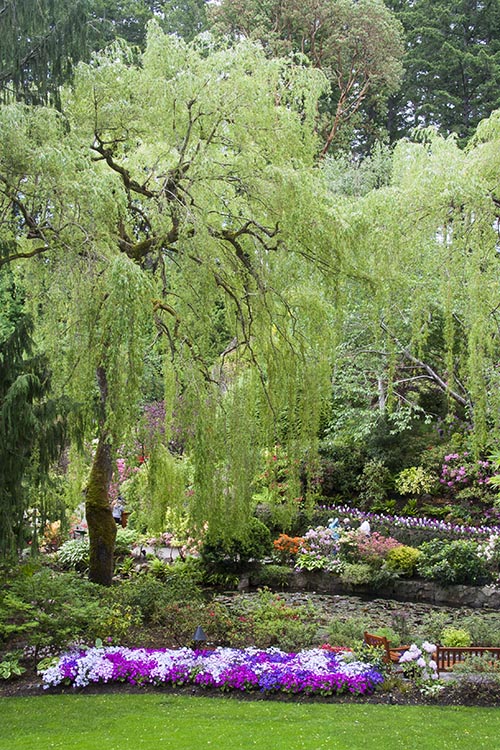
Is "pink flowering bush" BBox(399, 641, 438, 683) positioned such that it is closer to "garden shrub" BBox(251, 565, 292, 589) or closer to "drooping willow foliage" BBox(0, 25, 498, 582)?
"drooping willow foliage" BBox(0, 25, 498, 582)

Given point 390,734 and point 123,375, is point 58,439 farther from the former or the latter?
point 390,734

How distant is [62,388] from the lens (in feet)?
20.0

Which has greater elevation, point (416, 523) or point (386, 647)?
point (416, 523)

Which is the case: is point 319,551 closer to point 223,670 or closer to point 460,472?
point 460,472

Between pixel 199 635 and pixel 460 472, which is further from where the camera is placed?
pixel 460 472

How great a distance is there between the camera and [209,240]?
6.52 m

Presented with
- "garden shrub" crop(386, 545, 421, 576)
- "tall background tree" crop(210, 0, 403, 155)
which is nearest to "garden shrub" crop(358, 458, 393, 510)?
"garden shrub" crop(386, 545, 421, 576)

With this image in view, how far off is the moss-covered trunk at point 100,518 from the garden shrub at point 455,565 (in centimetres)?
512

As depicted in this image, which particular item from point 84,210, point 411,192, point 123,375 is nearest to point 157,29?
point 84,210

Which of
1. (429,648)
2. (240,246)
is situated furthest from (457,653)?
(240,246)

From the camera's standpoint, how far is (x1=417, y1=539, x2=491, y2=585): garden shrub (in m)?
11.0

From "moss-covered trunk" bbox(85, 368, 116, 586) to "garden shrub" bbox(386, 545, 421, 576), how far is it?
4896 millimetres

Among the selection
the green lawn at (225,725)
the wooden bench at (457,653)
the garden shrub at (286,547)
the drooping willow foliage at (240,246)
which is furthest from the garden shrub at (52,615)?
the garden shrub at (286,547)

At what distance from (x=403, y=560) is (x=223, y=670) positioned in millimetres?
5775
